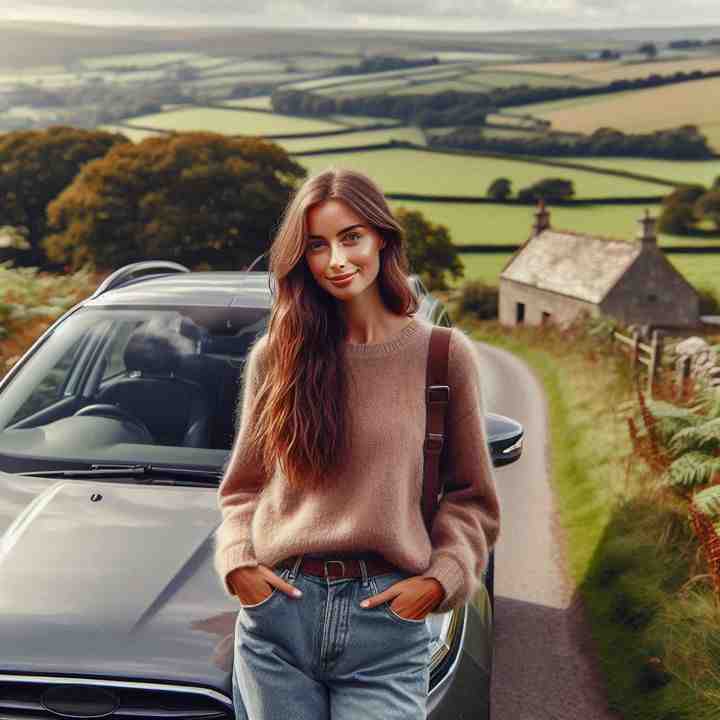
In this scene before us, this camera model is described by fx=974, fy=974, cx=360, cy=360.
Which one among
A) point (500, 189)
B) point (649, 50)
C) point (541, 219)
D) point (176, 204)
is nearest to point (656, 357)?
point (176, 204)

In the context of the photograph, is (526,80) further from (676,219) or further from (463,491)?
(463,491)

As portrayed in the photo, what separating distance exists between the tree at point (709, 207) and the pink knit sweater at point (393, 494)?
5604 cm

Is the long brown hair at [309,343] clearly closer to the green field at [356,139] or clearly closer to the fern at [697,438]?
the fern at [697,438]

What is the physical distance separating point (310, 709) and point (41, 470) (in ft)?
6.69

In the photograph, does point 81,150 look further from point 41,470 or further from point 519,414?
point 41,470

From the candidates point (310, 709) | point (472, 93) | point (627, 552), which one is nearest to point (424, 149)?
point (472, 93)

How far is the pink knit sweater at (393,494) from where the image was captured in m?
2.11

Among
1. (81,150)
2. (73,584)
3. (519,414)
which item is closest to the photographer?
(73,584)

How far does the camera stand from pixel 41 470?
148 inches

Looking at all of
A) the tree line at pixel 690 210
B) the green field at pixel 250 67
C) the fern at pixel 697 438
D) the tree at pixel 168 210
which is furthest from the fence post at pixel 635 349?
the green field at pixel 250 67

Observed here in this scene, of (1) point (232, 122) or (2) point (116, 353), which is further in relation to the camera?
(1) point (232, 122)

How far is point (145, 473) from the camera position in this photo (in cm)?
367

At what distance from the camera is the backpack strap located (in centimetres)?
217

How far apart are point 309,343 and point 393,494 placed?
389 mm
